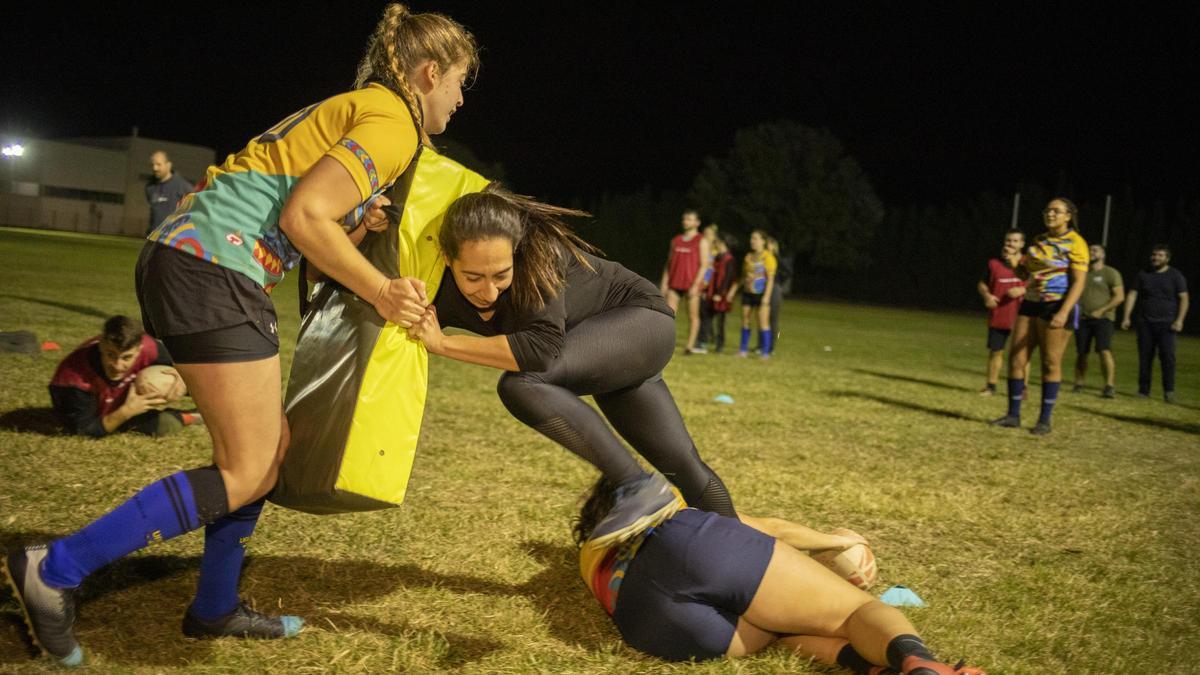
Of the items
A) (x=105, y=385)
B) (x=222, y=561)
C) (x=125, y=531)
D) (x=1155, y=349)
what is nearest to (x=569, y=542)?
(x=222, y=561)

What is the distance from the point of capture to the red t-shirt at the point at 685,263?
14.8m

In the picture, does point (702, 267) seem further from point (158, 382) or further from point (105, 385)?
point (105, 385)

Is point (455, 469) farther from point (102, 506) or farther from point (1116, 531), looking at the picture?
point (1116, 531)

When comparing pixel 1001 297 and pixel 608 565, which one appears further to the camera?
pixel 1001 297

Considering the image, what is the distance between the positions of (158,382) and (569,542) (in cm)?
305

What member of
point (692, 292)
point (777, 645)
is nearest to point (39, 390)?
point (777, 645)

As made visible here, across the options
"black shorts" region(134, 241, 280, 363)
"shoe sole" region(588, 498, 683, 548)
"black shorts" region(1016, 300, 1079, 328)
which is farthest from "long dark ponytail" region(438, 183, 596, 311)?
"black shorts" region(1016, 300, 1079, 328)

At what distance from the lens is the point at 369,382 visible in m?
2.87

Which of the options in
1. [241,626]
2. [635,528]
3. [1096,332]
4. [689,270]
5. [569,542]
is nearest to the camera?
[635,528]

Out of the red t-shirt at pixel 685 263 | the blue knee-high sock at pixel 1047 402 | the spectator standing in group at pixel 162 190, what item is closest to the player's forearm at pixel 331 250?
the blue knee-high sock at pixel 1047 402

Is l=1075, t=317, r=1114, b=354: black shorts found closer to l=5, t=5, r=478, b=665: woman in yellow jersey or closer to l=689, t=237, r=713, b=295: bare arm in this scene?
l=689, t=237, r=713, b=295: bare arm

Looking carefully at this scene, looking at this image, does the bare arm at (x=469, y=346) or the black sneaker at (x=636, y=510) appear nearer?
the black sneaker at (x=636, y=510)

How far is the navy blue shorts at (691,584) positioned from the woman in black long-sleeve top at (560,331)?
0.39ft

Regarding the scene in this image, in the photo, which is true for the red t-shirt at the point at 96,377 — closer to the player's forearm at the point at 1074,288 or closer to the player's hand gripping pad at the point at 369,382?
the player's hand gripping pad at the point at 369,382
